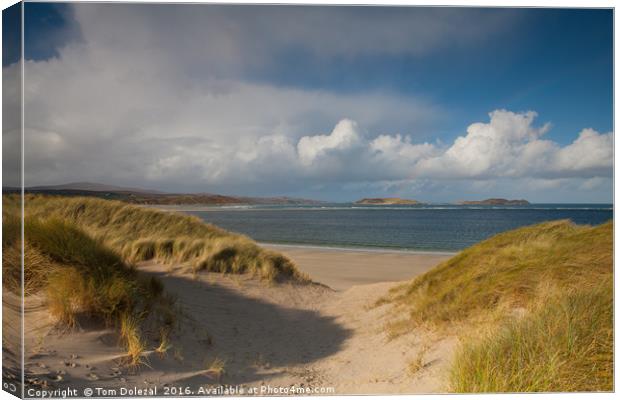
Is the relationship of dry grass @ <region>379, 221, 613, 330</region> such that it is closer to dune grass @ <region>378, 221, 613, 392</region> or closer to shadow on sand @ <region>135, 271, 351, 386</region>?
dune grass @ <region>378, 221, 613, 392</region>

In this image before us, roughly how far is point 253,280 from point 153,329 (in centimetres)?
313

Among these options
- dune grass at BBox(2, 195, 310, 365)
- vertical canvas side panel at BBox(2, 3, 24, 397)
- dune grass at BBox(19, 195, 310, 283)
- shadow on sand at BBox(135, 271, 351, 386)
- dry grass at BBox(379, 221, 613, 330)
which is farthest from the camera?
dune grass at BBox(19, 195, 310, 283)

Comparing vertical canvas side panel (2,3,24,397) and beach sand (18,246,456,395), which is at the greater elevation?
vertical canvas side panel (2,3,24,397)

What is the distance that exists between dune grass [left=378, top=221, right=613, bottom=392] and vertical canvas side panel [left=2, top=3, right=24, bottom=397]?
346 centimetres

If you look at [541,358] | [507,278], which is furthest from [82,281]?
[507,278]

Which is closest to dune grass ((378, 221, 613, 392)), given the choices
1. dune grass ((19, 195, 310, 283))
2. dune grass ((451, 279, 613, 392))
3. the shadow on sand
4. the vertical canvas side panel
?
dune grass ((451, 279, 613, 392))

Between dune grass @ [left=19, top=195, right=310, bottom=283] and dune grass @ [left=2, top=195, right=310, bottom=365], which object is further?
dune grass @ [left=19, top=195, right=310, bottom=283]

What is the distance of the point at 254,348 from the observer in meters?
4.23

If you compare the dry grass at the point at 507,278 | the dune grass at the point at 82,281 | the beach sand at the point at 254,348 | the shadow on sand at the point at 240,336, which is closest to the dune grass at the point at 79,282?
the dune grass at the point at 82,281

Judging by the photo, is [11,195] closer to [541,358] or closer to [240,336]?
[240,336]

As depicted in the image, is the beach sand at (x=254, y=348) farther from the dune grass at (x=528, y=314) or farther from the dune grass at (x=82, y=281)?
the dune grass at (x=528, y=314)

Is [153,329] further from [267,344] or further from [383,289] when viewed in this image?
[383,289]

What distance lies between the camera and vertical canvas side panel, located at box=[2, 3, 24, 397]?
316cm

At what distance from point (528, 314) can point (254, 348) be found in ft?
8.64
